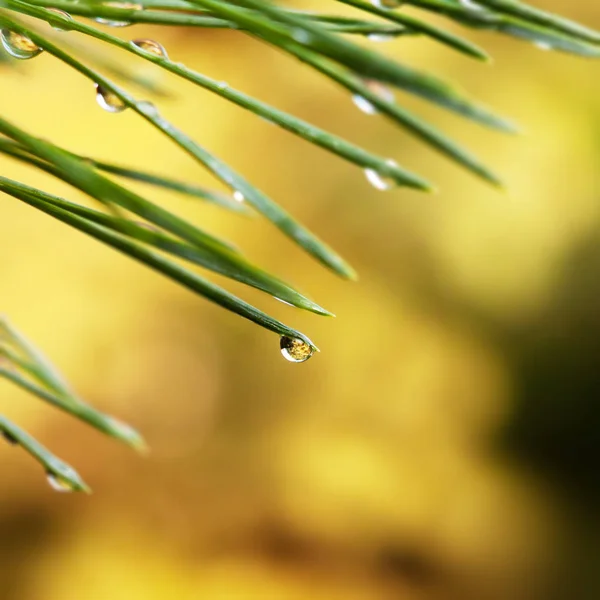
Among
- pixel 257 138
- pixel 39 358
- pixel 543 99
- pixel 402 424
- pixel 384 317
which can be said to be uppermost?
pixel 543 99

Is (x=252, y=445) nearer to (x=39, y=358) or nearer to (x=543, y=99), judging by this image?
(x=543, y=99)

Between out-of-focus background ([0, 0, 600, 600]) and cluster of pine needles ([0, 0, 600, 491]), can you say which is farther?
out-of-focus background ([0, 0, 600, 600])

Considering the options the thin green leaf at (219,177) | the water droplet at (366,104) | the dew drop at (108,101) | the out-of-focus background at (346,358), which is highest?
the out-of-focus background at (346,358)

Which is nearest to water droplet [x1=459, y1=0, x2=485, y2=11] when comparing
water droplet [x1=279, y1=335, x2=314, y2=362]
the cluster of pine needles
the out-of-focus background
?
the cluster of pine needles

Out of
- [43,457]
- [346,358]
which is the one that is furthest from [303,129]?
[346,358]

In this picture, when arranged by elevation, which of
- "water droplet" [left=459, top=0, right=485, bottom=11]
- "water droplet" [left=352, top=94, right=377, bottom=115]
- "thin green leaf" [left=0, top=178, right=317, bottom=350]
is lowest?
"thin green leaf" [left=0, top=178, right=317, bottom=350]

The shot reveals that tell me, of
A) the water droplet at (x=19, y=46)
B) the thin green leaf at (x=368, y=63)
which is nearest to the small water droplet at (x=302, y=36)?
the thin green leaf at (x=368, y=63)

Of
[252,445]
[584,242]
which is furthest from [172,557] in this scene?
[584,242]

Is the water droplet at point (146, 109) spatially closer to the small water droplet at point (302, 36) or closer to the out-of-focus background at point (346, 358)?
the small water droplet at point (302, 36)

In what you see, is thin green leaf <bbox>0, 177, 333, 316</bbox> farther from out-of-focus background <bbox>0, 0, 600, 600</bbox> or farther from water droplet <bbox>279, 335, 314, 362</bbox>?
out-of-focus background <bbox>0, 0, 600, 600</bbox>
